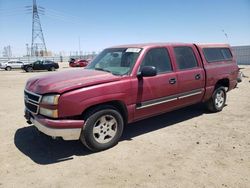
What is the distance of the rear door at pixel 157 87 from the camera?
15.5 ft

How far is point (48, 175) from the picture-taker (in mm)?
3570

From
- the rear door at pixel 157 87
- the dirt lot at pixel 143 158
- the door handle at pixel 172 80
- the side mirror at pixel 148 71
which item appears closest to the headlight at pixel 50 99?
the dirt lot at pixel 143 158

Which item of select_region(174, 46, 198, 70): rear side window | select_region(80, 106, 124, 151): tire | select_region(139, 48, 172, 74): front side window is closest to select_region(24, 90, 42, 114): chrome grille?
select_region(80, 106, 124, 151): tire

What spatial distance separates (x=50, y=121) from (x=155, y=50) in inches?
102

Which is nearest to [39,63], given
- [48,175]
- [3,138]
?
[3,138]

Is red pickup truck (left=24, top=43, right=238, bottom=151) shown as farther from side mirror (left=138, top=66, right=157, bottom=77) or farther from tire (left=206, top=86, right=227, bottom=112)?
tire (left=206, top=86, right=227, bottom=112)

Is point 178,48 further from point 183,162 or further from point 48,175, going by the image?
point 48,175

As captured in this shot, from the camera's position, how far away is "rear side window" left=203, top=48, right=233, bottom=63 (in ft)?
20.9

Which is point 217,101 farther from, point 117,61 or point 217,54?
point 117,61

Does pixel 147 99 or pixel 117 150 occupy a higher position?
pixel 147 99

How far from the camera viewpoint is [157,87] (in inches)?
193

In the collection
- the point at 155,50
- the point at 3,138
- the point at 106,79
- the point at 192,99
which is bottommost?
the point at 3,138

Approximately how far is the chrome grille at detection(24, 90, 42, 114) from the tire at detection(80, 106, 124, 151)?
2.86 ft

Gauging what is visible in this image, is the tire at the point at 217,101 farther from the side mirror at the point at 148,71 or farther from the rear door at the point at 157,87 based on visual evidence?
the side mirror at the point at 148,71
